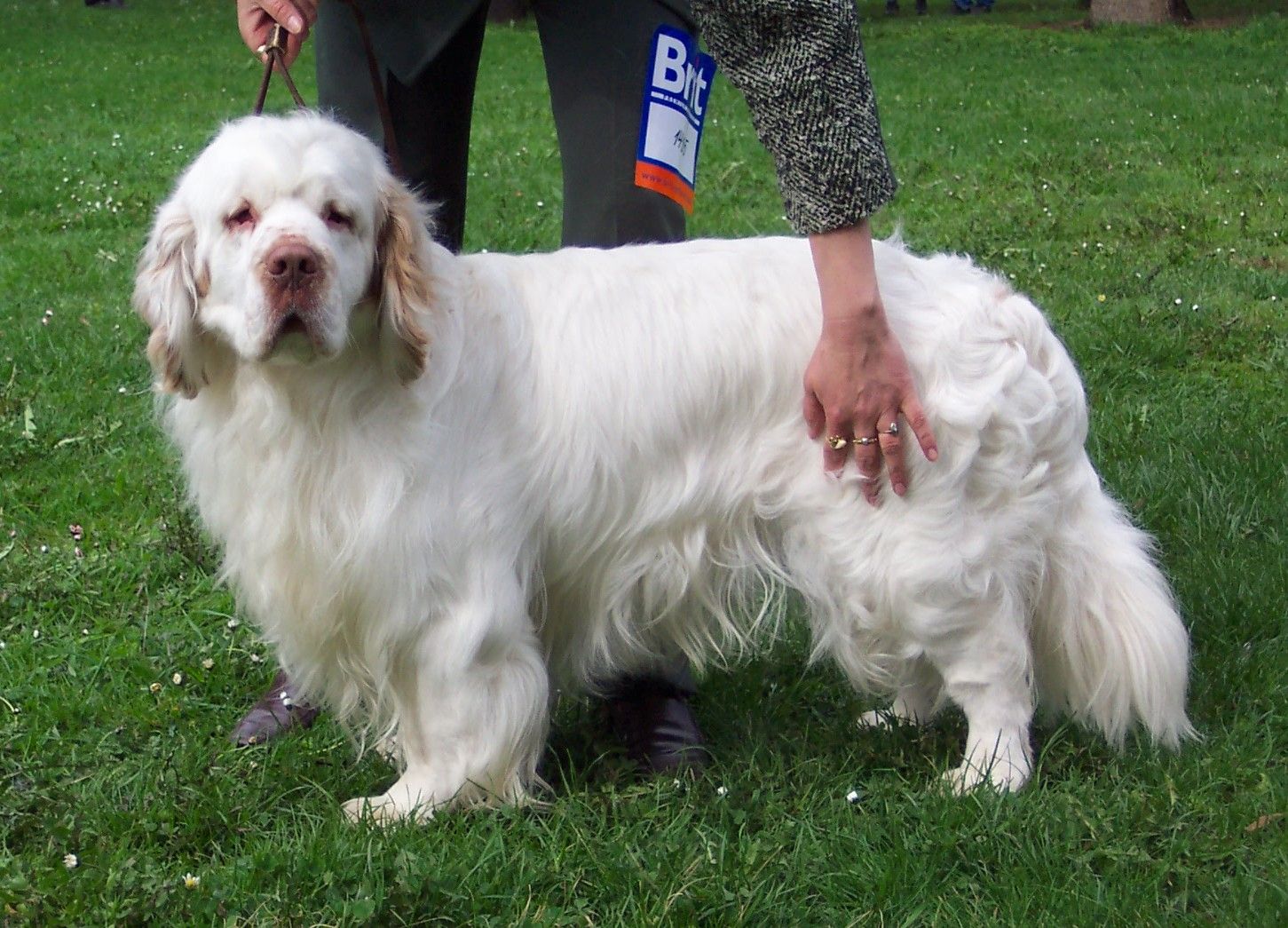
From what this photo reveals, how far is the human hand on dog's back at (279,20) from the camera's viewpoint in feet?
8.86

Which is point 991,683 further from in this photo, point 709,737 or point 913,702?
point 709,737

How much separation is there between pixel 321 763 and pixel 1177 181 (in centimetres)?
677

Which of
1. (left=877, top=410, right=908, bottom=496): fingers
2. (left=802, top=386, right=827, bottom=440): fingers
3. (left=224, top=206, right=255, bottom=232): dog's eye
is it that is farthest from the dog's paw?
(left=224, top=206, right=255, bottom=232): dog's eye

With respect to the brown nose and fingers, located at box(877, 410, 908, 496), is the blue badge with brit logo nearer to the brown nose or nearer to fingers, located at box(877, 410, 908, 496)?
fingers, located at box(877, 410, 908, 496)

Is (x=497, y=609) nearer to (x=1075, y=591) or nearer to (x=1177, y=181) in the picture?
(x=1075, y=591)

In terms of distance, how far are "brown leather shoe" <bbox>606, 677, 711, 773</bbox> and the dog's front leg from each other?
29cm

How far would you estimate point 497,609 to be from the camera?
8.72 feet

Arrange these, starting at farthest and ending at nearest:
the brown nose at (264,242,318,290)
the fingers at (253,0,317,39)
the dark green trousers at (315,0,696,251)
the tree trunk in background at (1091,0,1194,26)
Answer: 1. the tree trunk in background at (1091,0,1194,26)
2. the dark green trousers at (315,0,696,251)
3. the fingers at (253,0,317,39)
4. the brown nose at (264,242,318,290)

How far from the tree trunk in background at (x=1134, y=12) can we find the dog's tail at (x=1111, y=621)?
1833 cm

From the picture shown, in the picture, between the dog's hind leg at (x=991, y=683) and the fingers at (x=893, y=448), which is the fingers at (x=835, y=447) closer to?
the fingers at (x=893, y=448)

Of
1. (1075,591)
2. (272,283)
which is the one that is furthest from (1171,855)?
(272,283)

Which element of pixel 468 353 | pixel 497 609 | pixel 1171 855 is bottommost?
pixel 1171 855

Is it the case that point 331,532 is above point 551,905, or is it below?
above

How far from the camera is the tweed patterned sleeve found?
2.48 metres
